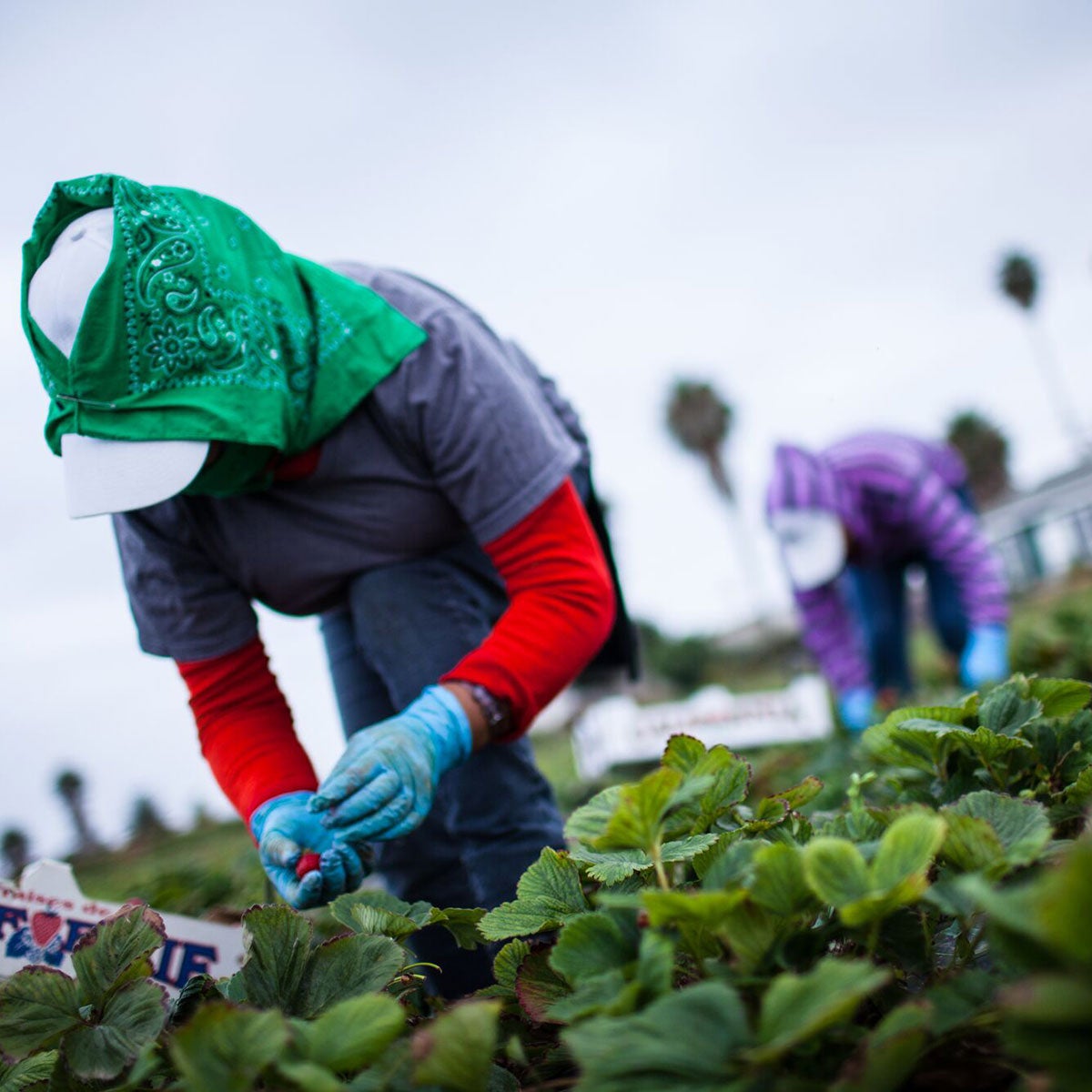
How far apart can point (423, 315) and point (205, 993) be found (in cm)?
101

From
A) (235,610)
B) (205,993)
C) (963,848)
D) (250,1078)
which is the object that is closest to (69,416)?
(235,610)

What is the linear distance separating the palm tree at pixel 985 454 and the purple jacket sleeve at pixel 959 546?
25.8 metres

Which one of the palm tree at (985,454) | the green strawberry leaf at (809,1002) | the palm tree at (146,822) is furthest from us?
the palm tree at (985,454)

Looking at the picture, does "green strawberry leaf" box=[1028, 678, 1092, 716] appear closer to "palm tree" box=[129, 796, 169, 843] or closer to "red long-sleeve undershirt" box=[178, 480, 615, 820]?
"red long-sleeve undershirt" box=[178, 480, 615, 820]

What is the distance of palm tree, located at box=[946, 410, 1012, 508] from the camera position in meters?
27.8

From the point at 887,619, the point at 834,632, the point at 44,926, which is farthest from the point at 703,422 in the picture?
the point at 44,926

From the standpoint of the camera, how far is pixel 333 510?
1.48 m

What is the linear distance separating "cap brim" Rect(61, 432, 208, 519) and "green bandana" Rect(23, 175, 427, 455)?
0.01 metres

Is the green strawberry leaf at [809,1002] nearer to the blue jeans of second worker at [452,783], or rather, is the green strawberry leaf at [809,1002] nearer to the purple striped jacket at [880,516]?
the blue jeans of second worker at [452,783]

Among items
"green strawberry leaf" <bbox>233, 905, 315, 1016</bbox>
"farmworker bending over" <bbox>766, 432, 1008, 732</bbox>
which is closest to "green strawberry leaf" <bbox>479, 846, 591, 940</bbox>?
"green strawberry leaf" <bbox>233, 905, 315, 1016</bbox>

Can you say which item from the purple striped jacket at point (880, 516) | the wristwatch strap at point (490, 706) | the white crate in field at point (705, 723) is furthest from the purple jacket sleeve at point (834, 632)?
the wristwatch strap at point (490, 706)

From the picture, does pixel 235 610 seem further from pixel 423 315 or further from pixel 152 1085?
pixel 152 1085

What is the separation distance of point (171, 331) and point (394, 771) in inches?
23.1

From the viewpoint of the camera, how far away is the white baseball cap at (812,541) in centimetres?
390
